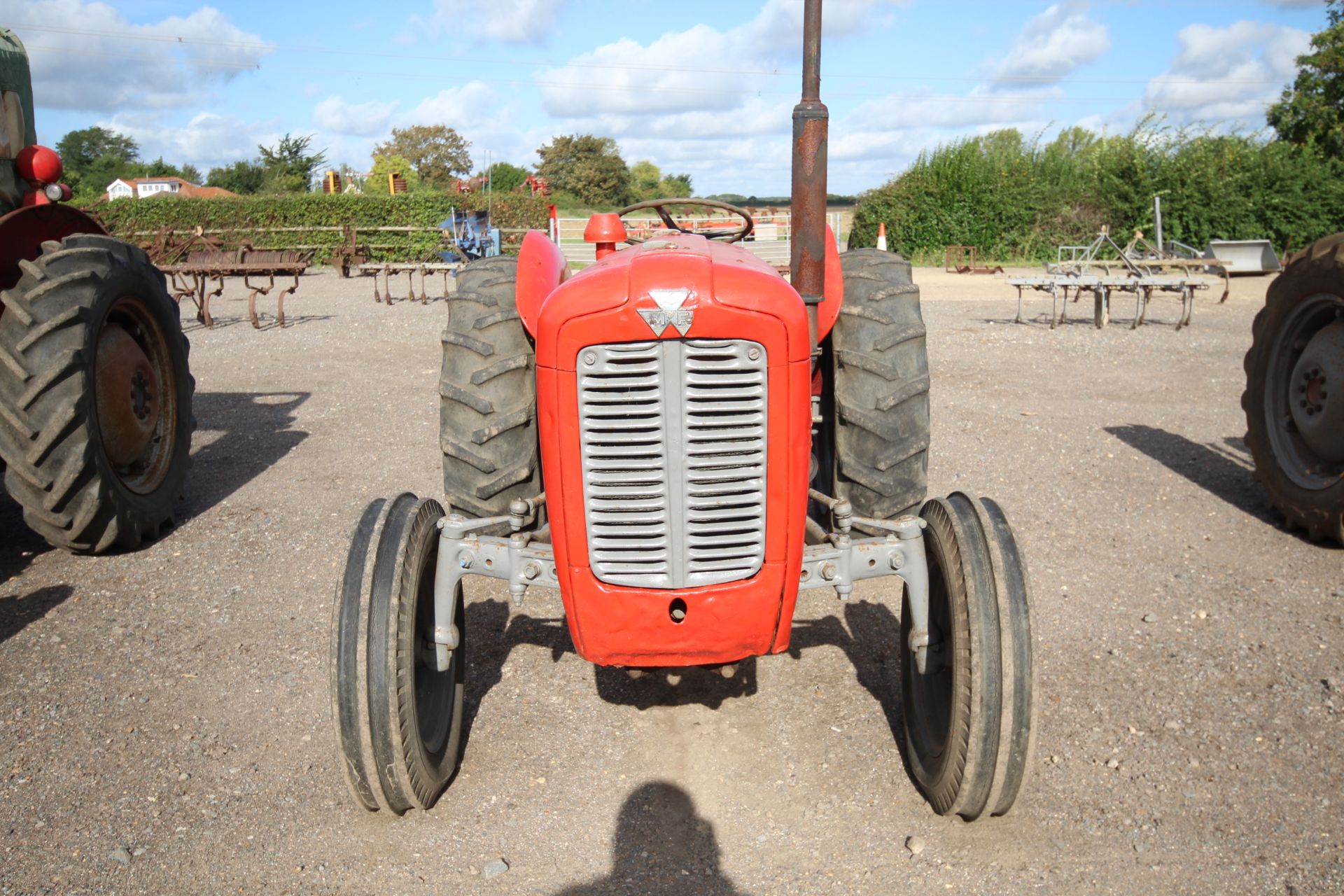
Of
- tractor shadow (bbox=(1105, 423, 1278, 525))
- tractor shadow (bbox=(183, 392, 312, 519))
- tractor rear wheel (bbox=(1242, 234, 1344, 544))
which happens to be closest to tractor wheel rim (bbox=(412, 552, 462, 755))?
tractor shadow (bbox=(183, 392, 312, 519))

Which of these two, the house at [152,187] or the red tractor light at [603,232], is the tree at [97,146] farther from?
the red tractor light at [603,232]

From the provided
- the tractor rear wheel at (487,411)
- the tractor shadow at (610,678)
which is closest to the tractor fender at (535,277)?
the tractor rear wheel at (487,411)

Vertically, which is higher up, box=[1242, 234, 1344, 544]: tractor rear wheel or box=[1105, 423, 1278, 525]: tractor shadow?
box=[1242, 234, 1344, 544]: tractor rear wheel

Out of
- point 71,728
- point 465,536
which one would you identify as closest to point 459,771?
point 465,536

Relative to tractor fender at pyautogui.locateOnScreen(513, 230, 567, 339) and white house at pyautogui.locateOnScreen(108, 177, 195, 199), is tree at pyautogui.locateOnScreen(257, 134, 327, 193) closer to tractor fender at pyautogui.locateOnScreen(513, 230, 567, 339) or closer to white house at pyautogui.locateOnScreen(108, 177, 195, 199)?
white house at pyautogui.locateOnScreen(108, 177, 195, 199)

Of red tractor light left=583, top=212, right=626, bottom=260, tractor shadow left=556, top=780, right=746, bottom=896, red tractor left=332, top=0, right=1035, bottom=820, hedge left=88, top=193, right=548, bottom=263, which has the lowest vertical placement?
tractor shadow left=556, top=780, right=746, bottom=896

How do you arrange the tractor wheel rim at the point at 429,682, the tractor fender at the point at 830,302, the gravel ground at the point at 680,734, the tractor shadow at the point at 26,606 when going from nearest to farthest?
the gravel ground at the point at 680,734 < the tractor wheel rim at the point at 429,682 < the tractor fender at the point at 830,302 < the tractor shadow at the point at 26,606

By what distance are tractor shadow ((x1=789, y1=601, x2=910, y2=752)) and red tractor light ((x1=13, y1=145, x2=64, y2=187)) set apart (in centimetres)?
526

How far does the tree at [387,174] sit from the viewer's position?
47.2 metres

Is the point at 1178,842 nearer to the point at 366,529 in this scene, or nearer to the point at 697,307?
the point at 697,307

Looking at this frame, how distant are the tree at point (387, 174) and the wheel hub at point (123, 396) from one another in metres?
32.1

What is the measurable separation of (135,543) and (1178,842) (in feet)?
17.3

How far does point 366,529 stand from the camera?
3275mm

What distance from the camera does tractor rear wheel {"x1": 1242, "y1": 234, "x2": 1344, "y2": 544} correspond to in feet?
18.6
